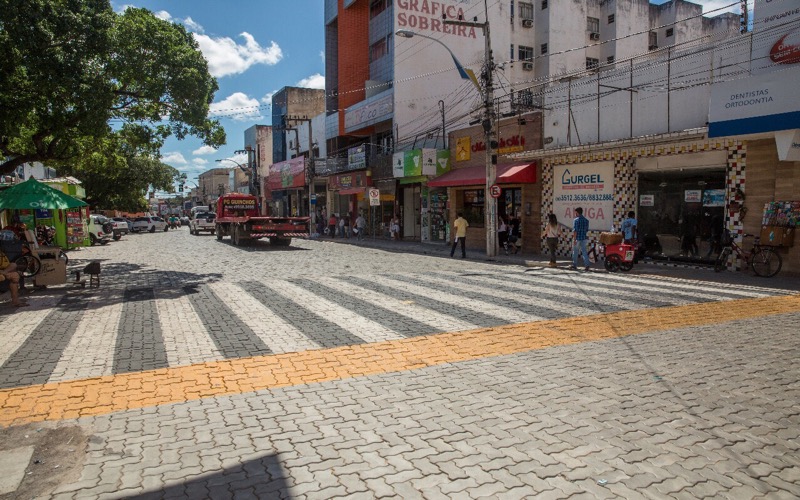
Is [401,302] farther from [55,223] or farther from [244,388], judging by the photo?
[55,223]

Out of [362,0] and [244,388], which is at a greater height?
[362,0]

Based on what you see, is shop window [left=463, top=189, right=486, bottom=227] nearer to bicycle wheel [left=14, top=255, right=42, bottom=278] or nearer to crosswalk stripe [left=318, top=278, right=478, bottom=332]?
crosswalk stripe [left=318, top=278, right=478, bottom=332]

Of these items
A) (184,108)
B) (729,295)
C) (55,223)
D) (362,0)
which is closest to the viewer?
(729,295)

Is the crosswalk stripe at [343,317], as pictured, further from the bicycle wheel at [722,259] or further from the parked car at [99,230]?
the parked car at [99,230]

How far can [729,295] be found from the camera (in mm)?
10875

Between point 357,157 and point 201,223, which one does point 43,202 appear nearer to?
point 357,157

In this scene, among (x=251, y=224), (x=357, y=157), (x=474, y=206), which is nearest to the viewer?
(x=251, y=224)

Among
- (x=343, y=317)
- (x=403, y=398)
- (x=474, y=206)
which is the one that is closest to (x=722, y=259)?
(x=343, y=317)

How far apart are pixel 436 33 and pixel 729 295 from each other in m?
29.7

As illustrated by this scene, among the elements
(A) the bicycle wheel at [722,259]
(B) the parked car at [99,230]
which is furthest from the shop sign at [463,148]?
(B) the parked car at [99,230]

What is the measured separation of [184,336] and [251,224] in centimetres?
1851

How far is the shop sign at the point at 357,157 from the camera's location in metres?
35.9

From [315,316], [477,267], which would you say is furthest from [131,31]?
[477,267]

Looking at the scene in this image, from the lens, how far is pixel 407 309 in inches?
366
